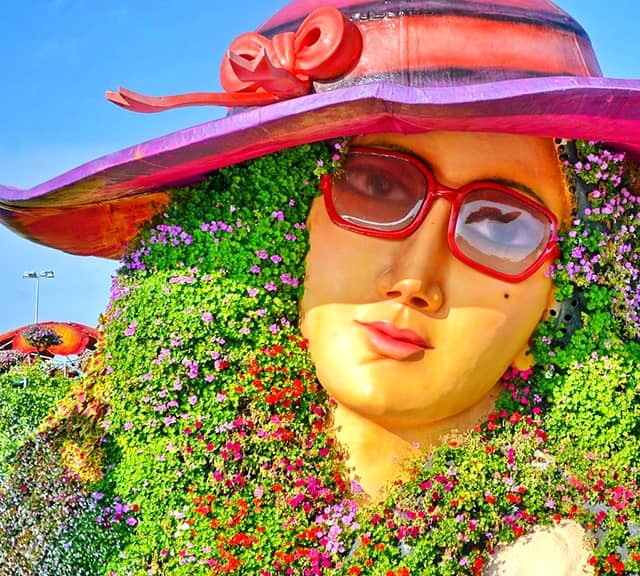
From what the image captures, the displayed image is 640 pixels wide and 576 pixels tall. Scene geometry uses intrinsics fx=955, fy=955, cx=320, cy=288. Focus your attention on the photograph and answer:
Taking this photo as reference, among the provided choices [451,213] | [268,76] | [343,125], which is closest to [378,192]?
[451,213]

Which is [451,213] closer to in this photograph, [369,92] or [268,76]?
[369,92]

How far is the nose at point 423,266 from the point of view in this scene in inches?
178

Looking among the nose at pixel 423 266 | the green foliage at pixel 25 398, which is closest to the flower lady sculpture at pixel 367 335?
the nose at pixel 423 266

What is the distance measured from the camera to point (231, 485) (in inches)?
180

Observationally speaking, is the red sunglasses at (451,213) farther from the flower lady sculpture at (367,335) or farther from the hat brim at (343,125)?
the hat brim at (343,125)

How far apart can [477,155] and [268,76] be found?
1.09m

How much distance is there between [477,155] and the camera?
464 centimetres

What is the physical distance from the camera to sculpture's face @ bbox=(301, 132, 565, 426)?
4.57 m

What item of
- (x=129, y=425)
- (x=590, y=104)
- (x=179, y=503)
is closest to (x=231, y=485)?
(x=179, y=503)

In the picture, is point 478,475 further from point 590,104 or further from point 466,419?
point 590,104

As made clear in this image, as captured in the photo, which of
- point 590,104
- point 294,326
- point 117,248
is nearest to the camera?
point 590,104

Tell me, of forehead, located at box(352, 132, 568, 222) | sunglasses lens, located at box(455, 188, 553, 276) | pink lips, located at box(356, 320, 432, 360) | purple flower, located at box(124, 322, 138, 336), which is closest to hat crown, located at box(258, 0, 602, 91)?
forehead, located at box(352, 132, 568, 222)

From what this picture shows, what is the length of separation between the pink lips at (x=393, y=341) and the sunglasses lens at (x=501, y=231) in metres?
0.49

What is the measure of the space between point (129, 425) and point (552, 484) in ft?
6.80
